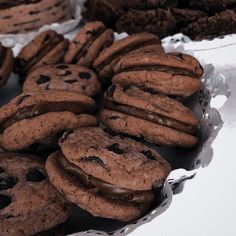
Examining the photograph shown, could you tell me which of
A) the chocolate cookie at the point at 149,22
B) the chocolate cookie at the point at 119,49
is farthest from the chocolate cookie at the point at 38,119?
the chocolate cookie at the point at 149,22

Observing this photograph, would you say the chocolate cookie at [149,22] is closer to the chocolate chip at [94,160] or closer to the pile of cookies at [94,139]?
the pile of cookies at [94,139]

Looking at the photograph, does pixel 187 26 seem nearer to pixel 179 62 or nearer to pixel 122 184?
pixel 179 62

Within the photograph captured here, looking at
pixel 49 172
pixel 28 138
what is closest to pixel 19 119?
pixel 28 138

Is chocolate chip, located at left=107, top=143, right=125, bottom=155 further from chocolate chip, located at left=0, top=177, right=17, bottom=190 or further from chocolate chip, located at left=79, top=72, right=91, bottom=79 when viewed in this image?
chocolate chip, located at left=79, top=72, right=91, bottom=79

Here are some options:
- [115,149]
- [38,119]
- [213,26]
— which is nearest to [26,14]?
[213,26]

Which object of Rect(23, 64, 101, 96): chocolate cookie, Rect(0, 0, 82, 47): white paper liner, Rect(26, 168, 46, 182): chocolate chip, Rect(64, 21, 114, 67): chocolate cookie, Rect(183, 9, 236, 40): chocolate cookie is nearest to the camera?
Rect(26, 168, 46, 182): chocolate chip

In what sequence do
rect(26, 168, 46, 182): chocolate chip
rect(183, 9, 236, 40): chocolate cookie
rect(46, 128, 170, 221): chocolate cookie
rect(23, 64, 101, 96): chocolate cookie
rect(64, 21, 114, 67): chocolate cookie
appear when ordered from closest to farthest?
1. rect(46, 128, 170, 221): chocolate cookie
2. rect(26, 168, 46, 182): chocolate chip
3. rect(23, 64, 101, 96): chocolate cookie
4. rect(64, 21, 114, 67): chocolate cookie
5. rect(183, 9, 236, 40): chocolate cookie

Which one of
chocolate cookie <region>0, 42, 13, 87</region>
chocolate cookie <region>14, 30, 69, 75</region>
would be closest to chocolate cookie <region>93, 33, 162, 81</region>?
chocolate cookie <region>14, 30, 69, 75</region>

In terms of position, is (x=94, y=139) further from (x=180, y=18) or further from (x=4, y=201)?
(x=180, y=18)
